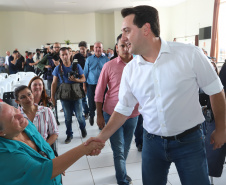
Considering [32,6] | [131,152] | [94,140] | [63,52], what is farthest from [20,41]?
[94,140]

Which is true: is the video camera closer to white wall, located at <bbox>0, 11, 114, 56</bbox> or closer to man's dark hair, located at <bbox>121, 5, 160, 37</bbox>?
man's dark hair, located at <bbox>121, 5, 160, 37</bbox>

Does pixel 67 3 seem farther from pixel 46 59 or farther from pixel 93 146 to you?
pixel 93 146

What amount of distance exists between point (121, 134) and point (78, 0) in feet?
30.4

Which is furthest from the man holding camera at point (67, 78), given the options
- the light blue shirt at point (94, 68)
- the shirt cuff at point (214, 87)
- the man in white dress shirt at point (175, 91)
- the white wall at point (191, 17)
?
the white wall at point (191, 17)

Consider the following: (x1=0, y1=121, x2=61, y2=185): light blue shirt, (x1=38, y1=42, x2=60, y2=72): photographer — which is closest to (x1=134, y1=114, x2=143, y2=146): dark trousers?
(x1=0, y1=121, x2=61, y2=185): light blue shirt

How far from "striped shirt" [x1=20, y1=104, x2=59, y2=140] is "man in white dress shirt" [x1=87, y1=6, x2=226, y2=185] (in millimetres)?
1094

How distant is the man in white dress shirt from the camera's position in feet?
3.79

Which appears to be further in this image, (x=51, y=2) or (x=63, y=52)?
(x=51, y=2)

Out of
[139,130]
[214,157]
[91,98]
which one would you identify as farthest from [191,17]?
[214,157]

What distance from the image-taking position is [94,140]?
145 centimetres

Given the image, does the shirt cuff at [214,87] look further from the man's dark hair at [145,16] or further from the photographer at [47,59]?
the photographer at [47,59]

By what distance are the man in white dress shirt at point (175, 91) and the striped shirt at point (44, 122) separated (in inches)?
43.1

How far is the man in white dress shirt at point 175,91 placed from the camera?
1.16m

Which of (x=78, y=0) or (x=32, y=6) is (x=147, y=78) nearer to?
(x=78, y=0)
